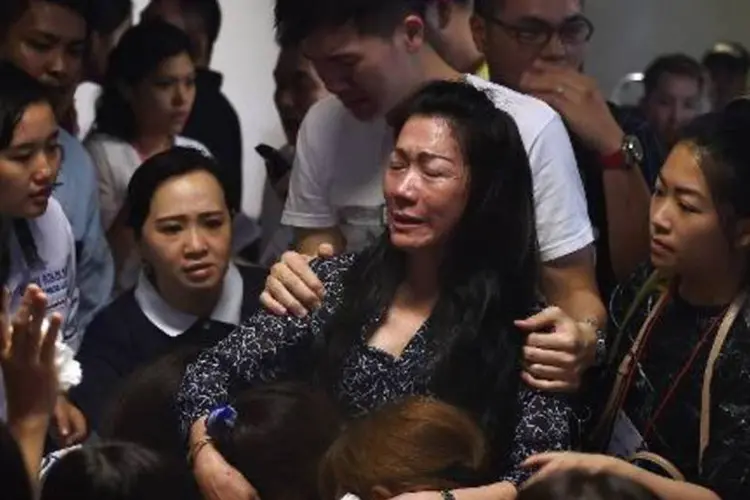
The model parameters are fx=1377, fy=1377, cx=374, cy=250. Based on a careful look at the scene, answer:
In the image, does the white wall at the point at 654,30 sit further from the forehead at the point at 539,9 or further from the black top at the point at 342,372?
the black top at the point at 342,372

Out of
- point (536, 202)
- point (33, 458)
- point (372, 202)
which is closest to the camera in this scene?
point (33, 458)

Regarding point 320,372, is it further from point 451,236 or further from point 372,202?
point 372,202

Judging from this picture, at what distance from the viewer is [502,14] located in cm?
212

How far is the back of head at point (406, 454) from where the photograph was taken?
5.19 ft

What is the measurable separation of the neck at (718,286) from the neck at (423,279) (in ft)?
1.10

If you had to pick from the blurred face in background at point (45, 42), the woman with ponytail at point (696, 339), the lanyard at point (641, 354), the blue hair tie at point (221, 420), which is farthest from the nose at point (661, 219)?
the blurred face in background at point (45, 42)

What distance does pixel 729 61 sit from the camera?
12.8 ft

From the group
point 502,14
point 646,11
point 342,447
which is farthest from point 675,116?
point 342,447

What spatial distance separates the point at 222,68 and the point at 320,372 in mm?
2077

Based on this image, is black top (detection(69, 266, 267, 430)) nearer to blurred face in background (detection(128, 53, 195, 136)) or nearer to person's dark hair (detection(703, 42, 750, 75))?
blurred face in background (detection(128, 53, 195, 136))

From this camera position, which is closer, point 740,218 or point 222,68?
point 740,218

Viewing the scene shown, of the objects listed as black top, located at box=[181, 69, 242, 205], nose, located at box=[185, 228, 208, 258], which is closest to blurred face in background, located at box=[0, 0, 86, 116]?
nose, located at box=[185, 228, 208, 258]

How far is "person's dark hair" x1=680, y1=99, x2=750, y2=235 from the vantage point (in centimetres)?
178

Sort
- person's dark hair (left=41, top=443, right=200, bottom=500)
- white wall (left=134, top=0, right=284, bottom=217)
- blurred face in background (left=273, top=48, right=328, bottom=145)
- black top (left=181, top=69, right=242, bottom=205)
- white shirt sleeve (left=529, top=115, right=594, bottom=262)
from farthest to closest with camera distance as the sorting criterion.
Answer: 1. white wall (left=134, top=0, right=284, bottom=217)
2. black top (left=181, top=69, right=242, bottom=205)
3. blurred face in background (left=273, top=48, right=328, bottom=145)
4. white shirt sleeve (left=529, top=115, right=594, bottom=262)
5. person's dark hair (left=41, top=443, right=200, bottom=500)
